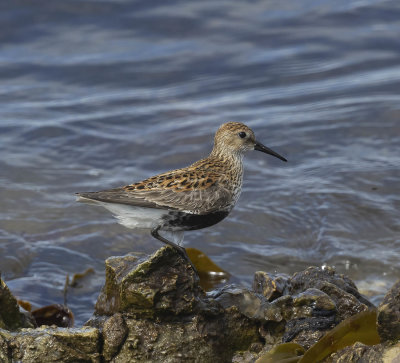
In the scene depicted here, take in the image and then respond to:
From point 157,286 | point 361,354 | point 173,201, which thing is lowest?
point 361,354

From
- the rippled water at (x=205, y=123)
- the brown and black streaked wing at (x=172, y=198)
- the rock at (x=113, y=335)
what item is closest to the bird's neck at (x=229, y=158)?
the brown and black streaked wing at (x=172, y=198)

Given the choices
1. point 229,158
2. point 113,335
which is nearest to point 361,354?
point 113,335

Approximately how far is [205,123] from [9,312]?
6.74 meters

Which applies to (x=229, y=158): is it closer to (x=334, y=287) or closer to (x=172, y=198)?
(x=172, y=198)

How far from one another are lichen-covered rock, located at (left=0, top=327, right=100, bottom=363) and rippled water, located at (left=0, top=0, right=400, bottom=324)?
2.22m

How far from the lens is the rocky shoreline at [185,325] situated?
181 inches

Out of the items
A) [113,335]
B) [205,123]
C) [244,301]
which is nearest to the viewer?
[113,335]

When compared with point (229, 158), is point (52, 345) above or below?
below

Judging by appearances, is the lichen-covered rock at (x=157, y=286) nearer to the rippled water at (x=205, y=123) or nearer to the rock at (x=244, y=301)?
the rock at (x=244, y=301)

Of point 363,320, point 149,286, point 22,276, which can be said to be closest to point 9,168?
point 22,276

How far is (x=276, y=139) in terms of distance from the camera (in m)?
11.0

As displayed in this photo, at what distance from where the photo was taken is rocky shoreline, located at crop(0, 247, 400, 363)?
4.61 meters

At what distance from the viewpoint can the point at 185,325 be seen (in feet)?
16.1

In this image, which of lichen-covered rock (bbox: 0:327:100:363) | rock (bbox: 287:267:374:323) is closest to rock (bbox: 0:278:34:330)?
lichen-covered rock (bbox: 0:327:100:363)
